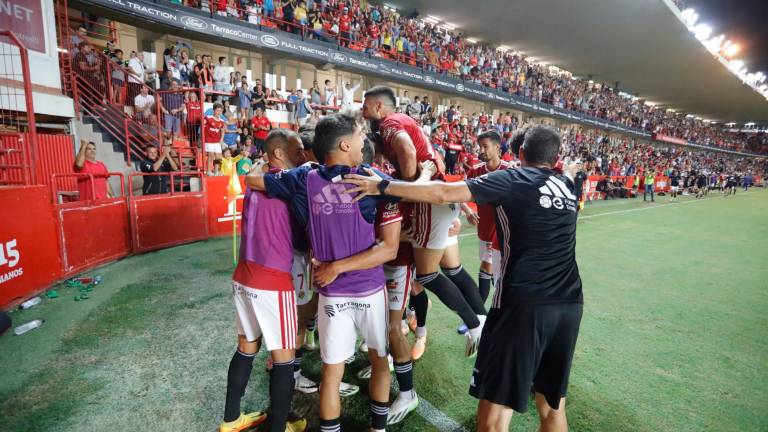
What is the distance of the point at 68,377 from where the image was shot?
317 centimetres

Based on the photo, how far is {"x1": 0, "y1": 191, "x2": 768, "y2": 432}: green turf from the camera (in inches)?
108

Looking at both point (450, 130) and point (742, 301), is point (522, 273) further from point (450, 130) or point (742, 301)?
point (450, 130)

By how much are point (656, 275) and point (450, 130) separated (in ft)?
47.6

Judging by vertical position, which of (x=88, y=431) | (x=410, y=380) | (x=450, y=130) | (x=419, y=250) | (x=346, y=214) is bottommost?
(x=88, y=431)

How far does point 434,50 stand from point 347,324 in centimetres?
2452

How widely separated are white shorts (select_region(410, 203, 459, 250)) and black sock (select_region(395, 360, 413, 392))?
950 millimetres

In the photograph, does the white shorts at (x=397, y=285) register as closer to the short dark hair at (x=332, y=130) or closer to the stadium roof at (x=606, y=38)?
the short dark hair at (x=332, y=130)

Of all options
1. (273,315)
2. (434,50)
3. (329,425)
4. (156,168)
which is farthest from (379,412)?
(434,50)

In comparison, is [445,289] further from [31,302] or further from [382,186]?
[31,302]

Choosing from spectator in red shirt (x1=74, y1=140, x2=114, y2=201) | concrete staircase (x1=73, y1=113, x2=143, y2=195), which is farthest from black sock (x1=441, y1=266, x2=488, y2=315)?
concrete staircase (x1=73, y1=113, x2=143, y2=195)

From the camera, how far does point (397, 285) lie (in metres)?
2.91

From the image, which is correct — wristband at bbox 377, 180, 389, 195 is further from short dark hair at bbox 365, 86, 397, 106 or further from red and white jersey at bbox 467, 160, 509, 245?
red and white jersey at bbox 467, 160, 509, 245

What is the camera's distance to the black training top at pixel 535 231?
196cm

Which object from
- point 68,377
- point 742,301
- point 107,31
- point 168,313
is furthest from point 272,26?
point 742,301
